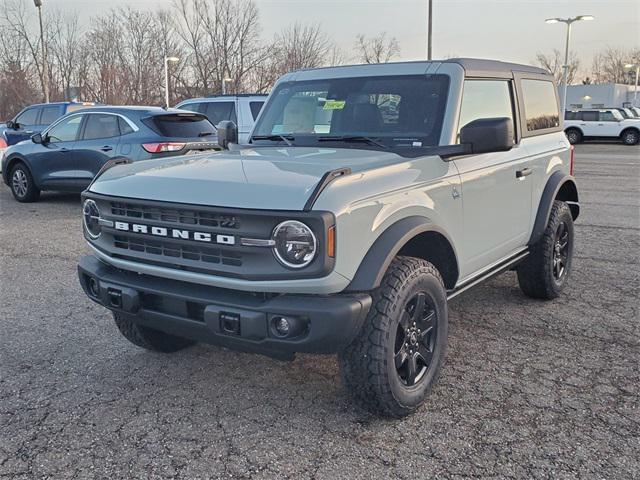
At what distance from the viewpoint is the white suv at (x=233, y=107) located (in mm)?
12266

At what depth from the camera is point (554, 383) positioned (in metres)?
3.74

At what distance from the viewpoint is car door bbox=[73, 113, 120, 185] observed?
9.75 metres

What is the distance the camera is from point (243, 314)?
9.47 ft

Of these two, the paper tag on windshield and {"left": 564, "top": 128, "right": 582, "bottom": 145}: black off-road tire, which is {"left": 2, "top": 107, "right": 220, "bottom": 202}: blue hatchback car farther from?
{"left": 564, "top": 128, "right": 582, "bottom": 145}: black off-road tire

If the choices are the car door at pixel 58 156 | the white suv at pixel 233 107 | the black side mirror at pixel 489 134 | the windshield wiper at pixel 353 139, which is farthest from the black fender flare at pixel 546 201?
the car door at pixel 58 156

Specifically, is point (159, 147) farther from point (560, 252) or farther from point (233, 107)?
point (560, 252)

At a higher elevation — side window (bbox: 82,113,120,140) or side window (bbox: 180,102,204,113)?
side window (bbox: 180,102,204,113)

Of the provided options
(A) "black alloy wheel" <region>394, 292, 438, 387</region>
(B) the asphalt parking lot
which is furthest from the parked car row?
(A) "black alloy wheel" <region>394, 292, 438, 387</region>

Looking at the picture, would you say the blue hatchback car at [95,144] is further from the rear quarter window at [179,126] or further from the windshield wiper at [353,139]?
the windshield wiper at [353,139]

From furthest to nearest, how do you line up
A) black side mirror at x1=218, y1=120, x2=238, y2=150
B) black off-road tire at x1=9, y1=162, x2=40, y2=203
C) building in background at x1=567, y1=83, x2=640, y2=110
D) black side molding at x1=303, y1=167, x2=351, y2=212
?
1. building in background at x1=567, y1=83, x2=640, y2=110
2. black off-road tire at x1=9, y1=162, x2=40, y2=203
3. black side mirror at x1=218, y1=120, x2=238, y2=150
4. black side molding at x1=303, y1=167, x2=351, y2=212

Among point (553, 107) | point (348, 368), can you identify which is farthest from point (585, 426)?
point (553, 107)

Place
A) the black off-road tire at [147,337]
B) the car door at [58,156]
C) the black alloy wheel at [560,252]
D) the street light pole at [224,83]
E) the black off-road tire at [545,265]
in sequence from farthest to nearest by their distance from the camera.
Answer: the street light pole at [224,83]
the car door at [58,156]
the black alloy wheel at [560,252]
the black off-road tire at [545,265]
the black off-road tire at [147,337]

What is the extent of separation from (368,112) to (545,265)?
80.9 inches

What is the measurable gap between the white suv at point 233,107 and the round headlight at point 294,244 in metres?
9.34
